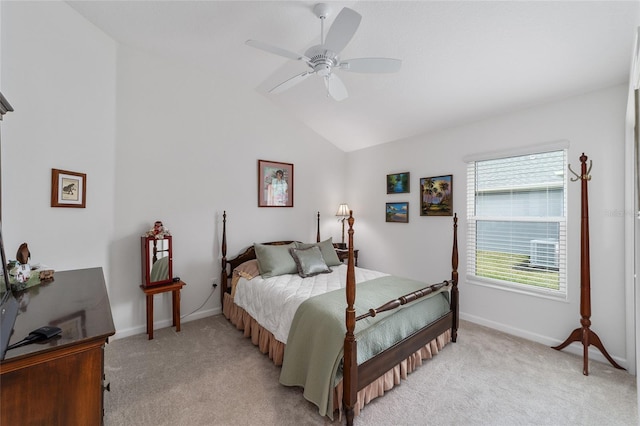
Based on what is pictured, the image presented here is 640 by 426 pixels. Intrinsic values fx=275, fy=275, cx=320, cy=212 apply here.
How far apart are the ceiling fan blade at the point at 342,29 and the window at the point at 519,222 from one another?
2.42m

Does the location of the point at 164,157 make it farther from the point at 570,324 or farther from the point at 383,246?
the point at 570,324

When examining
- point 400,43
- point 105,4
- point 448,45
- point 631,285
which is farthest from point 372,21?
point 631,285

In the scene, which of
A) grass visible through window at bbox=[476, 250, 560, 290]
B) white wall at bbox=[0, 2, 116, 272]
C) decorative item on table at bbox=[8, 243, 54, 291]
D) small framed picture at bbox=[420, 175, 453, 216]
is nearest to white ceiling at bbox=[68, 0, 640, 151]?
white wall at bbox=[0, 2, 116, 272]

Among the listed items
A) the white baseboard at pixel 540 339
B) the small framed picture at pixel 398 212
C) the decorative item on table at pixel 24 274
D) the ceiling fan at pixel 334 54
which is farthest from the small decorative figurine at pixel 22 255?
the white baseboard at pixel 540 339

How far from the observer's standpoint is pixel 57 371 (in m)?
0.93

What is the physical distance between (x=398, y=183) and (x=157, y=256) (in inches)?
132

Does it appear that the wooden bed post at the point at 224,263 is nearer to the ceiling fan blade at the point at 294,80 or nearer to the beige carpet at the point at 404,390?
the beige carpet at the point at 404,390

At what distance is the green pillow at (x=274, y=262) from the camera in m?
3.15

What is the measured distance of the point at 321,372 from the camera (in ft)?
6.09

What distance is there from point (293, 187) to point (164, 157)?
182 cm

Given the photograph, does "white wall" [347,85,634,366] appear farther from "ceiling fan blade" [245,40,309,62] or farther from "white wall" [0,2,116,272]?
"white wall" [0,2,116,272]

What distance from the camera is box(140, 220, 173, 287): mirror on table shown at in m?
2.94

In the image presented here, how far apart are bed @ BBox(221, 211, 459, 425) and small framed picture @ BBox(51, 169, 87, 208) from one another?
1728 mm

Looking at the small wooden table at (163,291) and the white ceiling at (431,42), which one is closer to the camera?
the white ceiling at (431,42)
